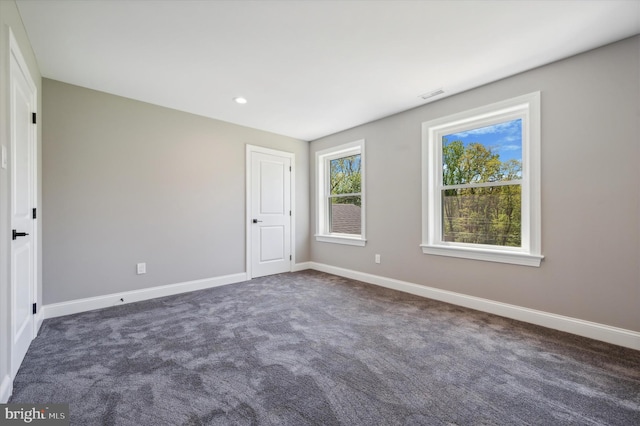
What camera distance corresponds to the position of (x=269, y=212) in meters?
4.68

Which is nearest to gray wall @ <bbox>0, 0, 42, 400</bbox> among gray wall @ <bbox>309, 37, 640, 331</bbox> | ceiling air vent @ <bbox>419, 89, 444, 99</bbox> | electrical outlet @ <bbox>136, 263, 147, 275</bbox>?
electrical outlet @ <bbox>136, 263, 147, 275</bbox>

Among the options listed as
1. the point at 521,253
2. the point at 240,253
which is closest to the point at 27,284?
the point at 240,253

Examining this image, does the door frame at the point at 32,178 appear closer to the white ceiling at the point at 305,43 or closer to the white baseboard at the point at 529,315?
the white ceiling at the point at 305,43

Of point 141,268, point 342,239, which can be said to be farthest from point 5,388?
point 342,239

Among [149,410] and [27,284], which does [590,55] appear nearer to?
[149,410]

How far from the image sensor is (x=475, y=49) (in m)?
2.36

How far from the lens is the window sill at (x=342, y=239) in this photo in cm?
436

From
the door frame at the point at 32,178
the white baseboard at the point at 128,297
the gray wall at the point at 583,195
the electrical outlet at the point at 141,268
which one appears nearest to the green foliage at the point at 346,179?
the gray wall at the point at 583,195

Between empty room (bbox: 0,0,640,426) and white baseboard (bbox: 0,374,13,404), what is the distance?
18 mm

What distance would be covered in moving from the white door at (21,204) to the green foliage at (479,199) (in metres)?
3.91

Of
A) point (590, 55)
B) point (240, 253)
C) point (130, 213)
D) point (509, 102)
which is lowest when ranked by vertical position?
point (240, 253)

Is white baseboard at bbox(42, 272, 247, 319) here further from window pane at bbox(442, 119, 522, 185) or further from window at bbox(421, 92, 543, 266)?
window pane at bbox(442, 119, 522, 185)

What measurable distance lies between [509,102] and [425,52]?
3.66 ft

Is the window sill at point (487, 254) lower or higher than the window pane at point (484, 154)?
lower
